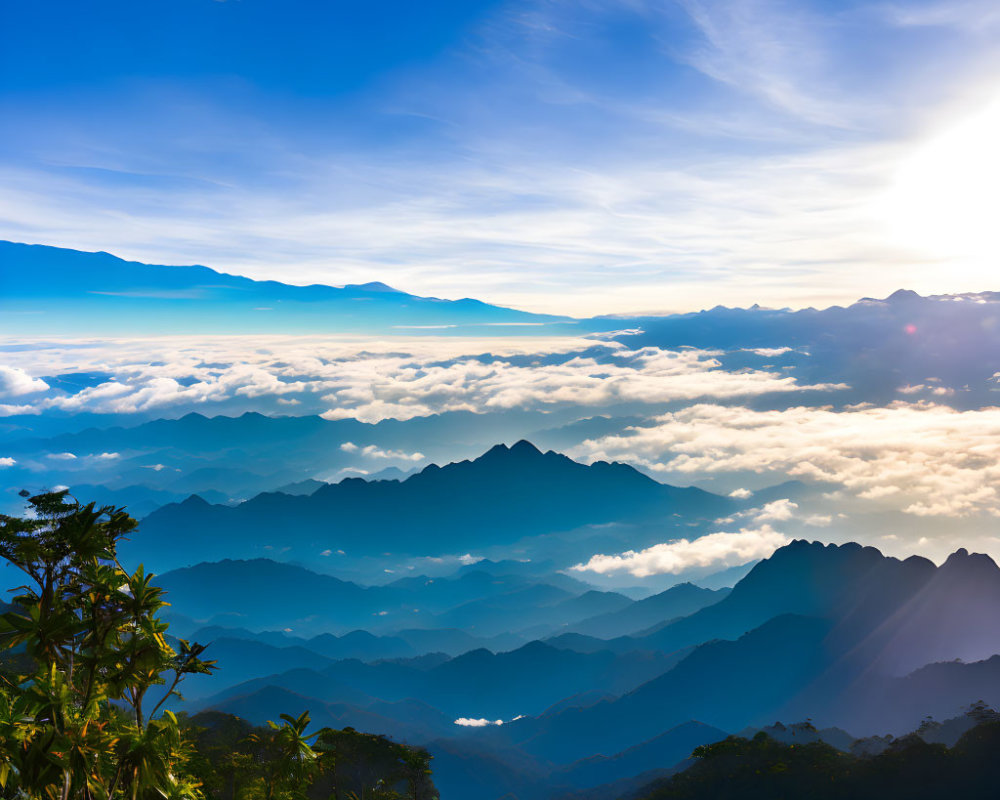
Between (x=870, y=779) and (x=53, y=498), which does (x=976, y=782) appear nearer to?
(x=870, y=779)

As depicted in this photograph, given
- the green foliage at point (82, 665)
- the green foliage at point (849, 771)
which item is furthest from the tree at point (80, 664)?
the green foliage at point (849, 771)

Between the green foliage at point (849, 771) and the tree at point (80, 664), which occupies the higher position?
the tree at point (80, 664)

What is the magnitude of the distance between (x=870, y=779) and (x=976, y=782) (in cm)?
1725

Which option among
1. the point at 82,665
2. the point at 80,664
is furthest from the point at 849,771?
the point at 80,664

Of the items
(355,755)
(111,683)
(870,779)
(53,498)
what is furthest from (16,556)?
(870,779)

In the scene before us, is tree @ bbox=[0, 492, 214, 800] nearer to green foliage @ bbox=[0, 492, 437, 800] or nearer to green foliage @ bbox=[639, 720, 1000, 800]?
green foliage @ bbox=[0, 492, 437, 800]

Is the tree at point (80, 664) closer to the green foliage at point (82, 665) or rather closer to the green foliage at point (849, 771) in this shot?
the green foliage at point (82, 665)

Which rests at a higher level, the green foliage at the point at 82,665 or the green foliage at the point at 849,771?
the green foliage at the point at 82,665

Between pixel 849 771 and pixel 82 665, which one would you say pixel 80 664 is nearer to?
pixel 82 665

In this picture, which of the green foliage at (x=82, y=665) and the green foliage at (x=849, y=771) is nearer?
the green foliage at (x=82, y=665)

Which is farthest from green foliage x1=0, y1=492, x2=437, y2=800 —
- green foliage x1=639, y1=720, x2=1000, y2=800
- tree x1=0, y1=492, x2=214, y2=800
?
green foliage x1=639, y1=720, x2=1000, y2=800

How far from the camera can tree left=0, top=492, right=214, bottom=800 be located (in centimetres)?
2292

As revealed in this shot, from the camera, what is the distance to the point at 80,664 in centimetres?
2855

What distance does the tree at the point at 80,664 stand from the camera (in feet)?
75.2
